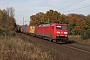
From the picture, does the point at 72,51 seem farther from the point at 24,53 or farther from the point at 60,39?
the point at 60,39

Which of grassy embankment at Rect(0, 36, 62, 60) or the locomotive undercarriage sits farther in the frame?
the locomotive undercarriage

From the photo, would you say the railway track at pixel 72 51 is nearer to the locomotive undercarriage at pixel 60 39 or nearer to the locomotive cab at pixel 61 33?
the locomotive undercarriage at pixel 60 39

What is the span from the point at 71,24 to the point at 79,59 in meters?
61.9

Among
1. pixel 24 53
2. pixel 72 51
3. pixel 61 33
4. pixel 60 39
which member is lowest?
pixel 72 51

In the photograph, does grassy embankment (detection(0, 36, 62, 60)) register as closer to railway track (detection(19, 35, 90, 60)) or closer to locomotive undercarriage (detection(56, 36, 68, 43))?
railway track (detection(19, 35, 90, 60))

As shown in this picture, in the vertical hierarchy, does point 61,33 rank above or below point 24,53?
above

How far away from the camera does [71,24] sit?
74375mm

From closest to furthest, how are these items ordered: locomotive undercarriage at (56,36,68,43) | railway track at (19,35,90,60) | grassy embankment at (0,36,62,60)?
grassy embankment at (0,36,62,60), railway track at (19,35,90,60), locomotive undercarriage at (56,36,68,43)

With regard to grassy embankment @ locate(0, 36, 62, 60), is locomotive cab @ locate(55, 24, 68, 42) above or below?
above

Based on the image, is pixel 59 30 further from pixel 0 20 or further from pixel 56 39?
pixel 0 20

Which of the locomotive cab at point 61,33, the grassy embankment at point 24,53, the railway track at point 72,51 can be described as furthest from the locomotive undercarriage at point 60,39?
the grassy embankment at point 24,53

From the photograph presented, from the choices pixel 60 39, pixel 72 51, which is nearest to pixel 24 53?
pixel 72 51

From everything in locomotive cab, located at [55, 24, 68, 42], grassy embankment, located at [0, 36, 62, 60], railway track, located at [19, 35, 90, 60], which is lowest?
railway track, located at [19, 35, 90, 60]

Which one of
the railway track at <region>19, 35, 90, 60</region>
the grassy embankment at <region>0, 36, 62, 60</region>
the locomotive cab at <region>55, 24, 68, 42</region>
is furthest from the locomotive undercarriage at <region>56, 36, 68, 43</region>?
the grassy embankment at <region>0, 36, 62, 60</region>
